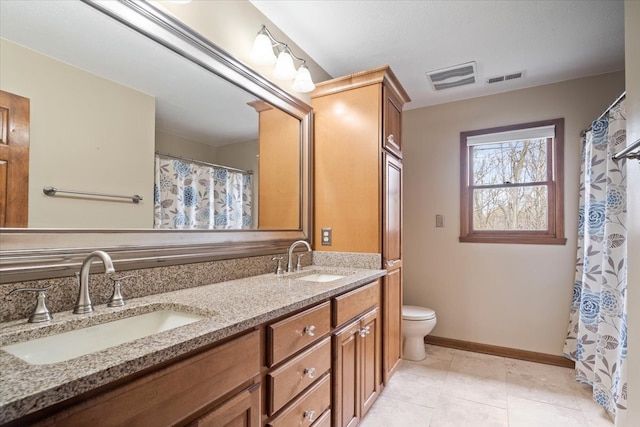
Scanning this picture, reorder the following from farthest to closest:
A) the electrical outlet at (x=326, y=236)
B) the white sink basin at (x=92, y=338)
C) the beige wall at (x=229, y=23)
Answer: the electrical outlet at (x=326, y=236) < the beige wall at (x=229, y=23) < the white sink basin at (x=92, y=338)

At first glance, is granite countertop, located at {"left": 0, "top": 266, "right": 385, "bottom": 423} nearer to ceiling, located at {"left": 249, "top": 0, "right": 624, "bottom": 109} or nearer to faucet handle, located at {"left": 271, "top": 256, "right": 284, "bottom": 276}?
faucet handle, located at {"left": 271, "top": 256, "right": 284, "bottom": 276}

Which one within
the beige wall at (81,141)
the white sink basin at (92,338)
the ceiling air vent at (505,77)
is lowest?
the white sink basin at (92,338)

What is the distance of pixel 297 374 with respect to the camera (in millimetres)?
1183

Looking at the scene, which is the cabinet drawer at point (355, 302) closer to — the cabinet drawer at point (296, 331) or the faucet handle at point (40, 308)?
the cabinet drawer at point (296, 331)

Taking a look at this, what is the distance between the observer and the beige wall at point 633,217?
1.28 metres

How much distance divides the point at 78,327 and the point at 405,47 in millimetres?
2306

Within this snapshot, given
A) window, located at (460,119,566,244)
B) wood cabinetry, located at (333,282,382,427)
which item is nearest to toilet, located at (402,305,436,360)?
wood cabinetry, located at (333,282,382,427)

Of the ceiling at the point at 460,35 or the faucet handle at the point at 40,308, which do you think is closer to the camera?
the faucet handle at the point at 40,308

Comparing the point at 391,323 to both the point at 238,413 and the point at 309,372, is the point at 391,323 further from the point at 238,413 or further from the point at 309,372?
the point at 238,413

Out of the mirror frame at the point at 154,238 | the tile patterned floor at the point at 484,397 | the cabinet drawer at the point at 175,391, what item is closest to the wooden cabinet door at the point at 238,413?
the cabinet drawer at the point at 175,391

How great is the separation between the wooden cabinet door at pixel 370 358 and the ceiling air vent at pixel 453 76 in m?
1.89

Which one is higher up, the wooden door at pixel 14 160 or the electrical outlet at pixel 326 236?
the wooden door at pixel 14 160

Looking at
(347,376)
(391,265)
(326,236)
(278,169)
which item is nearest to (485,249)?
(391,265)

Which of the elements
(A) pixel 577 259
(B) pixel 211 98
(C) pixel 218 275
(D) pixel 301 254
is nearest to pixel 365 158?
(D) pixel 301 254
